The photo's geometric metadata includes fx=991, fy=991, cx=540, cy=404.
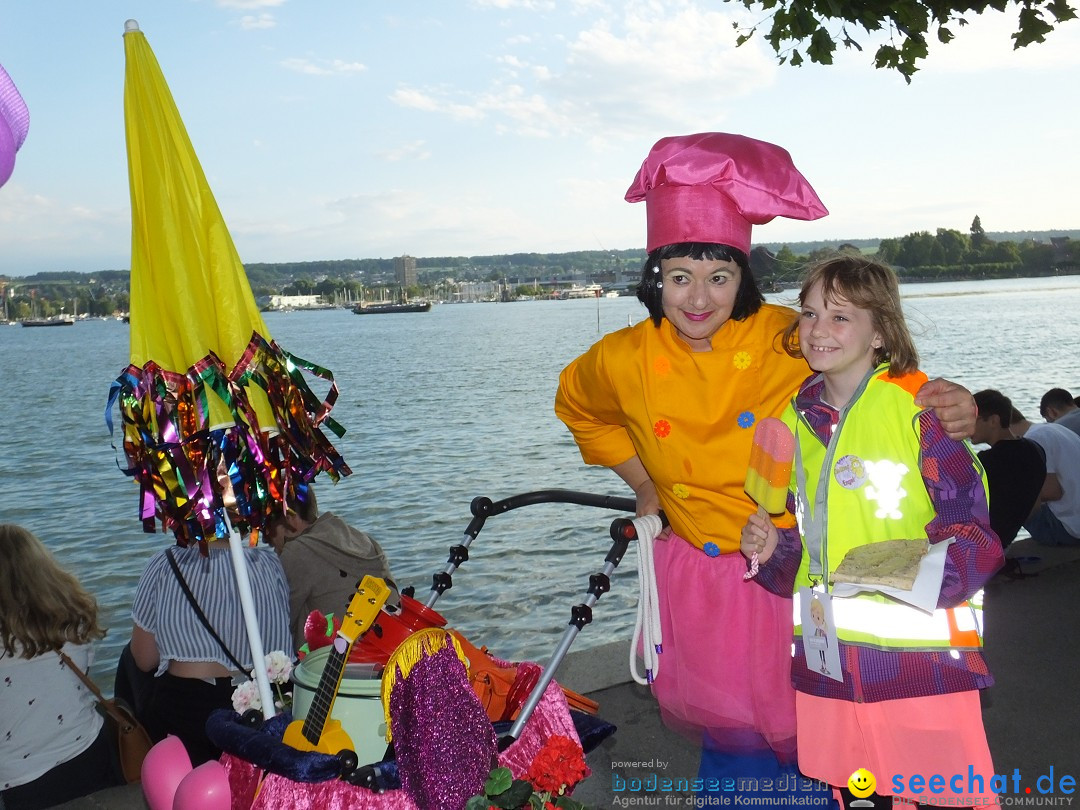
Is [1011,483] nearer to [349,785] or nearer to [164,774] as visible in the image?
[349,785]

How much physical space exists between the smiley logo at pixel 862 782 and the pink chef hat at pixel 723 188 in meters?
1.40

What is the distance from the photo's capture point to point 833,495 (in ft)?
7.98

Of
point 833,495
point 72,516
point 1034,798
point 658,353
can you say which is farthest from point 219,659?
point 72,516

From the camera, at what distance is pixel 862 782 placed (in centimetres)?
244

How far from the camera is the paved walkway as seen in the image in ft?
12.6

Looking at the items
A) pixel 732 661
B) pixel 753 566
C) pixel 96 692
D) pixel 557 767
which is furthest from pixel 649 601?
pixel 96 692

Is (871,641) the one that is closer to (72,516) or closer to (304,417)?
(304,417)

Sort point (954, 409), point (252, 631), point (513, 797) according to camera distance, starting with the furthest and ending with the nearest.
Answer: point (252, 631)
point (513, 797)
point (954, 409)

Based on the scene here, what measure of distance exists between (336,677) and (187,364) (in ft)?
3.45

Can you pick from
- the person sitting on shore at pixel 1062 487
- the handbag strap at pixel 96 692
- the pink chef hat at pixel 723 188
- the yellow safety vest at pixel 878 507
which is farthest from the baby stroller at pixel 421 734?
the person sitting on shore at pixel 1062 487

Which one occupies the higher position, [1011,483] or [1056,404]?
[1011,483]

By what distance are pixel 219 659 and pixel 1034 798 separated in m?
3.10

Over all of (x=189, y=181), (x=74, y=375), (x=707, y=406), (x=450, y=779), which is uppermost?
(x=189, y=181)

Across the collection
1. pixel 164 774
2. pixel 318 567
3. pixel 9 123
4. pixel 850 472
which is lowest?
pixel 164 774
